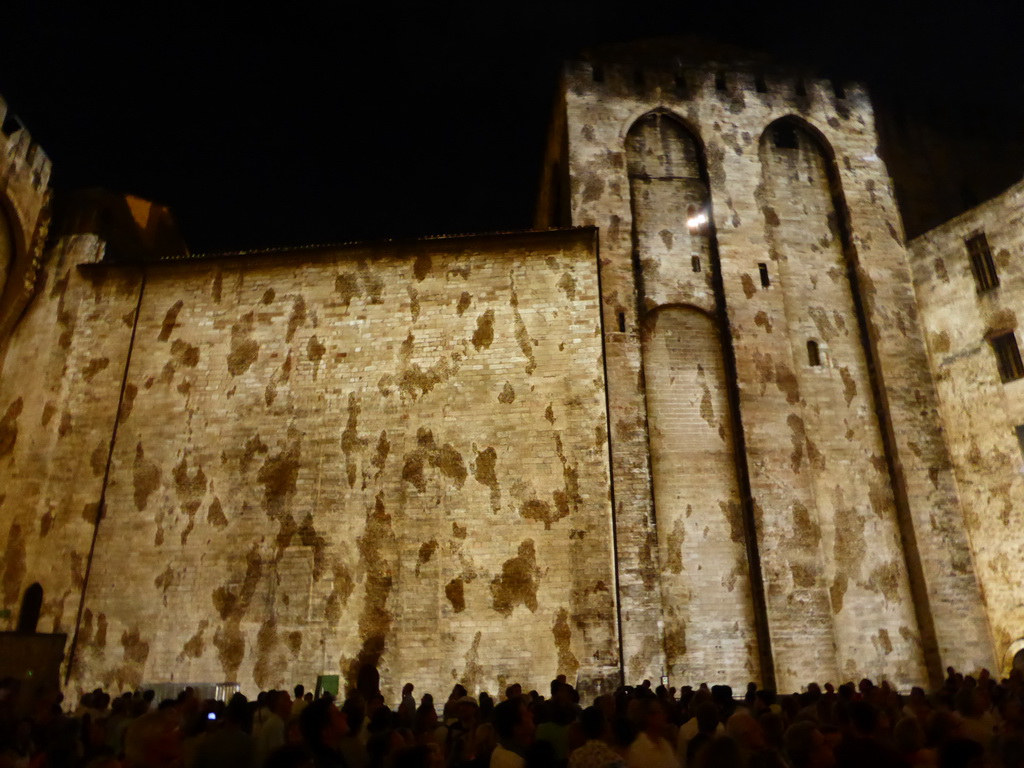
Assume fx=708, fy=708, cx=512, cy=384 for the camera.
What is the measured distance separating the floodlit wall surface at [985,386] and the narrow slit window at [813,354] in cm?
320

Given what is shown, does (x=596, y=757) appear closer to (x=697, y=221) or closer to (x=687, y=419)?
(x=687, y=419)

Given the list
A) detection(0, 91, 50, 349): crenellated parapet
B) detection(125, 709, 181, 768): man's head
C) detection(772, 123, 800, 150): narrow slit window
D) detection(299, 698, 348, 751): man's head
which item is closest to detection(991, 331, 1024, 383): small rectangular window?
detection(772, 123, 800, 150): narrow slit window

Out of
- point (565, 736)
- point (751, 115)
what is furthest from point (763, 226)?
point (565, 736)

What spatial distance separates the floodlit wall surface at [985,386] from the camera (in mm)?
15383

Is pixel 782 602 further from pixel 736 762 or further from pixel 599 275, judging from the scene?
pixel 736 762

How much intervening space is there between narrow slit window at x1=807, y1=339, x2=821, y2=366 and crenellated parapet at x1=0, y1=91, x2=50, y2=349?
18.1m

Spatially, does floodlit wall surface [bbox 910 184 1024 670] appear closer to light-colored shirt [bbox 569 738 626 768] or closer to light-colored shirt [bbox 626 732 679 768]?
light-colored shirt [bbox 626 732 679 768]

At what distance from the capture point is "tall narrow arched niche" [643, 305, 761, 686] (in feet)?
45.8

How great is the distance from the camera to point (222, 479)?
14305 millimetres

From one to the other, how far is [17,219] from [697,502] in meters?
16.3

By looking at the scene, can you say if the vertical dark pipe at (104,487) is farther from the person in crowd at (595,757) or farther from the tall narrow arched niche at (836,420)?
the tall narrow arched niche at (836,420)

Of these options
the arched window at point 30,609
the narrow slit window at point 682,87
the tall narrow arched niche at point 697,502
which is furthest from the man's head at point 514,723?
the narrow slit window at point 682,87

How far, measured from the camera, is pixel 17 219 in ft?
52.2

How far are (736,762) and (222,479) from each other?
12934 millimetres
